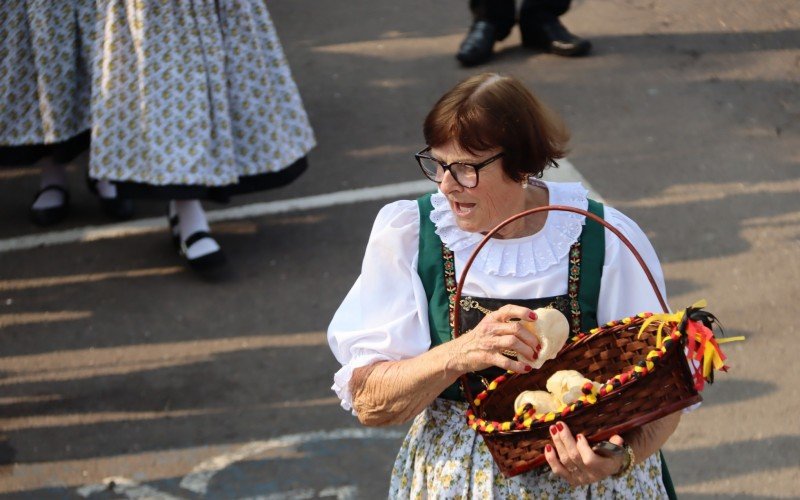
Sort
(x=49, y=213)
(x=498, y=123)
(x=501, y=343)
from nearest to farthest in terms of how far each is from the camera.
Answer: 1. (x=501, y=343)
2. (x=498, y=123)
3. (x=49, y=213)

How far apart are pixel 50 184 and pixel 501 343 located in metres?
4.51

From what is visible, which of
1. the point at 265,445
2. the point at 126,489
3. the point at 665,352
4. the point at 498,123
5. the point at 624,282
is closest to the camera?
the point at 665,352

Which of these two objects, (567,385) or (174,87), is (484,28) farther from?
(567,385)

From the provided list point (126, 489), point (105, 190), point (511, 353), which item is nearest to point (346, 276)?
point (105, 190)

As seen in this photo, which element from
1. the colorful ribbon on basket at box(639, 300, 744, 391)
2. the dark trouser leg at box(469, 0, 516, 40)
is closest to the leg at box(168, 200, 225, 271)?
the dark trouser leg at box(469, 0, 516, 40)

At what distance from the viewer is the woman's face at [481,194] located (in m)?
2.67

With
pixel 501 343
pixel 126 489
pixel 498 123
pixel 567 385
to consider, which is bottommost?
pixel 126 489

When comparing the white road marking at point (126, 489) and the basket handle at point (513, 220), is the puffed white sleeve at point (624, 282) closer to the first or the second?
the basket handle at point (513, 220)

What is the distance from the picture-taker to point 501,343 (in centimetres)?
244

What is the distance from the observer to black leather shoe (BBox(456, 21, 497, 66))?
25.3ft

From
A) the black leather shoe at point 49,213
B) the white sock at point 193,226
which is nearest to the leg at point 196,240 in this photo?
the white sock at point 193,226

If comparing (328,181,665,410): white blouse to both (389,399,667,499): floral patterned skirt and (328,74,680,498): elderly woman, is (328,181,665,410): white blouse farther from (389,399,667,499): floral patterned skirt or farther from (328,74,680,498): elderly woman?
(389,399,667,499): floral patterned skirt

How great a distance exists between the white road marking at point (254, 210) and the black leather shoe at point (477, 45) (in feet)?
4.69

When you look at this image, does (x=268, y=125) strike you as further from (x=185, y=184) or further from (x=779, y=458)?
(x=779, y=458)
